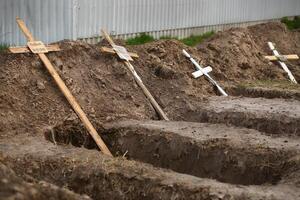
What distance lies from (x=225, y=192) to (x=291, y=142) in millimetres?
2560

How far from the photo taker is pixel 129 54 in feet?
39.3

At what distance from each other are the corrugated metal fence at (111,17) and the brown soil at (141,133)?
887 mm

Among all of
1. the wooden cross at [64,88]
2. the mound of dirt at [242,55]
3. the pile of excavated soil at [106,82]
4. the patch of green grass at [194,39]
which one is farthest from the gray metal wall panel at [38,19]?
the patch of green grass at [194,39]

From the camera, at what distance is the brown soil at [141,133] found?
7.22 m

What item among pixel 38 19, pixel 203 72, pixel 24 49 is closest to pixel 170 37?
pixel 203 72

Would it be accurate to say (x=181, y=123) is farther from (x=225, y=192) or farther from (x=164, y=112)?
(x=225, y=192)

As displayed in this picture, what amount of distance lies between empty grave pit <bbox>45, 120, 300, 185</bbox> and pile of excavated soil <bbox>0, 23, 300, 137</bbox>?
1.38 feet

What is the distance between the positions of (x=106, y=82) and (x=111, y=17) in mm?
2825

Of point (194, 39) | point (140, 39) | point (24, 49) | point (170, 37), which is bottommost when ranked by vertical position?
point (194, 39)

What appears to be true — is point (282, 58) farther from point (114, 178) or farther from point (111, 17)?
point (114, 178)

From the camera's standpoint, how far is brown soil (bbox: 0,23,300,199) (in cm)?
722

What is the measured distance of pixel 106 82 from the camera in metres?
11.0

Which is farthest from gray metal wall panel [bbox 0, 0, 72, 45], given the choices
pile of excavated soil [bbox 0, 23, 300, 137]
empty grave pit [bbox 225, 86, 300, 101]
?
empty grave pit [bbox 225, 86, 300, 101]

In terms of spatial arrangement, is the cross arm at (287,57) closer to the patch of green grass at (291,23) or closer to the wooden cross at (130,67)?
the patch of green grass at (291,23)
